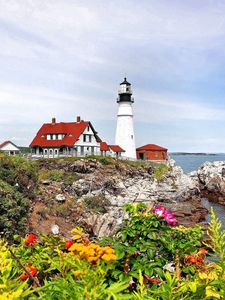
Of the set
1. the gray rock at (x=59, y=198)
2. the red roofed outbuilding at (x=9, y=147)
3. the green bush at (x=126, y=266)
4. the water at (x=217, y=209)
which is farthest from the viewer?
the red roofed outbuilding at (x=9, y=147)

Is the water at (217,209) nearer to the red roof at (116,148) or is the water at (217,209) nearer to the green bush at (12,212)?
the red roof at (116,148)

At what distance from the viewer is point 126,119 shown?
58.9 m

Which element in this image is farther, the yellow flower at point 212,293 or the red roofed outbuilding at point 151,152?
the red roofed outbuilding at point 151,152

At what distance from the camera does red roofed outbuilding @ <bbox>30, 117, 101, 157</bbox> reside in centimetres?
5253

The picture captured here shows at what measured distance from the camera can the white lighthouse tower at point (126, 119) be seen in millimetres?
58844

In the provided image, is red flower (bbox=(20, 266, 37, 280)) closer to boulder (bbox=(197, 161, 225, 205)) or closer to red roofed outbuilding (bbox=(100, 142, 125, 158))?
boulder (bbox=(197, 161, 225, 205))

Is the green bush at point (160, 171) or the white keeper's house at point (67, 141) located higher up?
the white keeper's house at point (67, 141)

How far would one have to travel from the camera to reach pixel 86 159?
45.1m

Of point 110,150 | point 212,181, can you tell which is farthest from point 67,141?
point 212,181

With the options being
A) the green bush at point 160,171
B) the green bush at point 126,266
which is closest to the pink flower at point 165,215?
the green bush at point 126,266

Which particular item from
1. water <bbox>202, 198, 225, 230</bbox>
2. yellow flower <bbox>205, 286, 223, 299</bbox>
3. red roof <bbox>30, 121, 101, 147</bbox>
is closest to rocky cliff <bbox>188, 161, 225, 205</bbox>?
water <bbox>202, 198, 225, 230</bbox>

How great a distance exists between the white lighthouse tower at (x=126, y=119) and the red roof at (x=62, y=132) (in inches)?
184

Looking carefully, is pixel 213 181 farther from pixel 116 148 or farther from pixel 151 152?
pixel 151 152

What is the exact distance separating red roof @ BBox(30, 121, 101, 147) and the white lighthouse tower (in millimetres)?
4668
